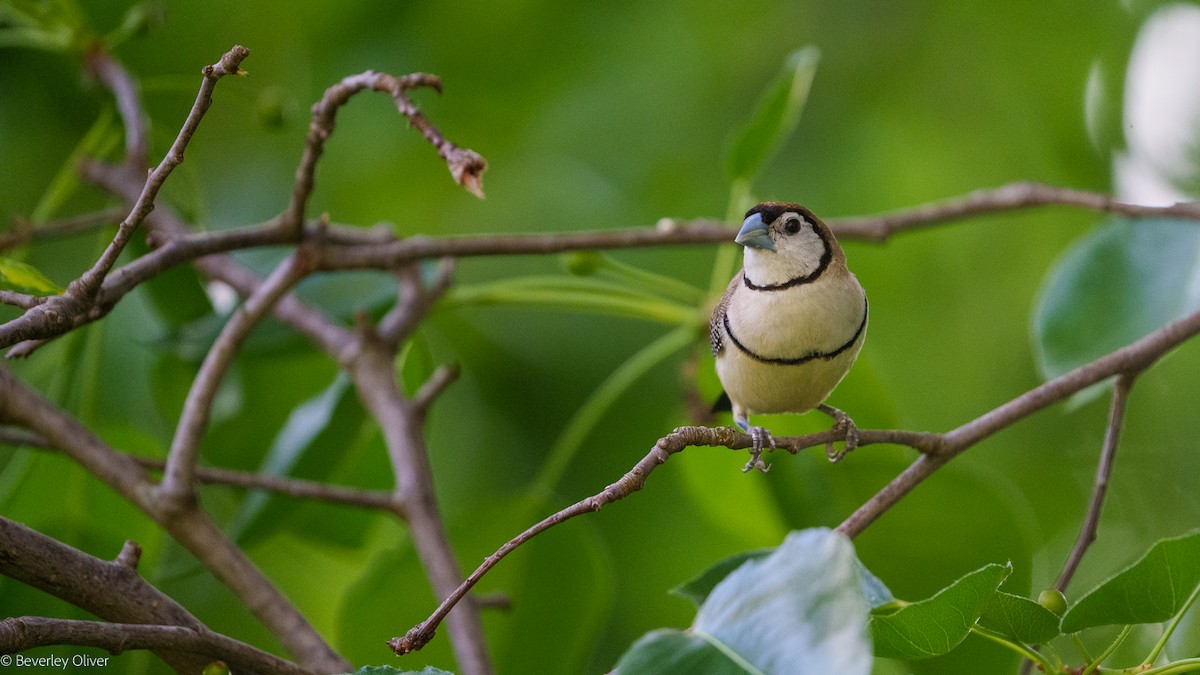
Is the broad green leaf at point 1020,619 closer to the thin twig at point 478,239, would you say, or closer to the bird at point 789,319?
the bird at point 789,319

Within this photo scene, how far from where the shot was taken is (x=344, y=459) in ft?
7.11

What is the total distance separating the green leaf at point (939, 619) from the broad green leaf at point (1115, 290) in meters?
0.94

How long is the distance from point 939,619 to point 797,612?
0.19 meters

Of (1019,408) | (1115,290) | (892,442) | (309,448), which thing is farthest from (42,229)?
(1115,290)

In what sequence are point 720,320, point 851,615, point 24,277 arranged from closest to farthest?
point 851,615 < point 24,277 < point 720,320

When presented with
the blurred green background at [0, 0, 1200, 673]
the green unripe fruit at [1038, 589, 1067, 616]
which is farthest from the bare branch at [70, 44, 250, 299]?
the green unripe fruit at [1038, 589, 1067, 616]

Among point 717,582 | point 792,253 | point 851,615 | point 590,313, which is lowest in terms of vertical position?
point 851,615

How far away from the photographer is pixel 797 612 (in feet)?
3.06

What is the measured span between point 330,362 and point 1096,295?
5.08 ft

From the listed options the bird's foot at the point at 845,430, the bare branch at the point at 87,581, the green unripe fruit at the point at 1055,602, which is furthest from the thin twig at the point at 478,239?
the green unripe fruit at the point at 1055,602

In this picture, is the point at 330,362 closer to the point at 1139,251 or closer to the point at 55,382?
the point at 55,382

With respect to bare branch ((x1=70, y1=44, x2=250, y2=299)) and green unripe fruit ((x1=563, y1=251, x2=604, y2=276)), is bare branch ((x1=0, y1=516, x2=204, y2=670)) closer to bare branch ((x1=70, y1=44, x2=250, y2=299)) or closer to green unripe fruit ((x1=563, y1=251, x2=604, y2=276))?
bare branch ((x1=70, y1=44, x2=250, y2=299))

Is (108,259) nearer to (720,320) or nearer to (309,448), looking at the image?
(720,320)

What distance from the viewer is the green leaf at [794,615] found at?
0.88 m
